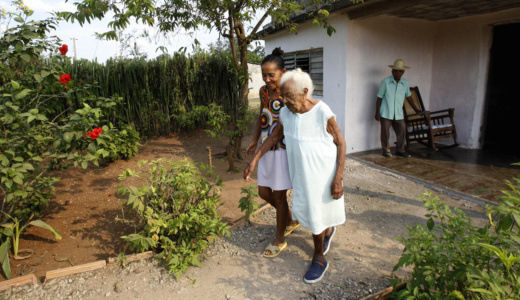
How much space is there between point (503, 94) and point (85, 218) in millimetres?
7344

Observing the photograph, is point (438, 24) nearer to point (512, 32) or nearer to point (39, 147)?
point (512, 32)

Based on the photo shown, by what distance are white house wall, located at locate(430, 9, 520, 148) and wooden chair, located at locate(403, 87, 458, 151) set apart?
313mm

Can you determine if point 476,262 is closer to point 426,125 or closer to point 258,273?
point 258,273

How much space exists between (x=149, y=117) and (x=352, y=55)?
15.1 ft

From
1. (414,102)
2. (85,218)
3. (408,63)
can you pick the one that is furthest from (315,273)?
(408,63)

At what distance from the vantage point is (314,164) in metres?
2.25

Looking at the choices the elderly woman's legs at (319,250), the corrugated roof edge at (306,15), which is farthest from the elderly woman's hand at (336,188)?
the corrugated roof edge at (306,15)

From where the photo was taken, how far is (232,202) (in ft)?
13.1

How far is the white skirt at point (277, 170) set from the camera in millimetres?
2602

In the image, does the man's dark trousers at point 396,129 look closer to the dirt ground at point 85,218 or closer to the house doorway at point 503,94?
the house doorway at point 503,94

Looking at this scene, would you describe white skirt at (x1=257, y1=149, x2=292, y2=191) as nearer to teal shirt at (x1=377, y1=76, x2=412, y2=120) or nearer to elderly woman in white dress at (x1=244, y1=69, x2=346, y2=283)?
elderly woman in white dress at (x1=244, y1=69, x2=346, y2=283)

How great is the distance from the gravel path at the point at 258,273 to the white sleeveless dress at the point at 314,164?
49cm

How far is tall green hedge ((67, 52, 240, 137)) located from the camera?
6.67 m

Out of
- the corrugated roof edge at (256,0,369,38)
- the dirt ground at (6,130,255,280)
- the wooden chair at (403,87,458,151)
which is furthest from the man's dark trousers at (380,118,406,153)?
the dirt ground at (6,130,255,280)
